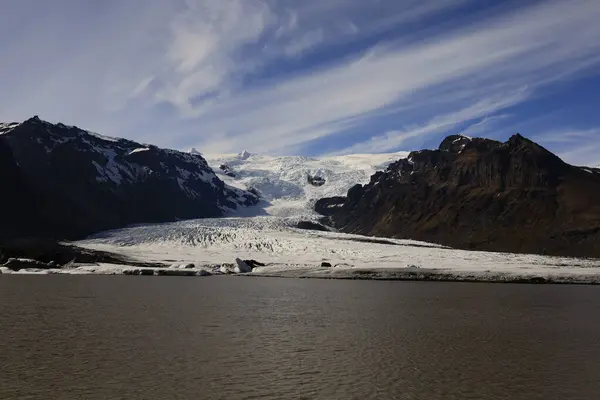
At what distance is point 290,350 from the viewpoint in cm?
2112

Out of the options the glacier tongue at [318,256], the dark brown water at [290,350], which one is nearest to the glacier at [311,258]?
the glacier tongue at [318,256]

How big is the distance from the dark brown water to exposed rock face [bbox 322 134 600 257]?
118 m

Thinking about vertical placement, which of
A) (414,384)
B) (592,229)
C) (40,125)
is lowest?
(414,384)

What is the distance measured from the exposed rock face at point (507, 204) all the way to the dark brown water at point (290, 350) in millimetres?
118144

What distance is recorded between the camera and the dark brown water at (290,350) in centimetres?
1563

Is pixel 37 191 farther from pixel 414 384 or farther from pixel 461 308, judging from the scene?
pixel 414 384

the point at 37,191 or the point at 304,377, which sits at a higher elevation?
the point at 37,191

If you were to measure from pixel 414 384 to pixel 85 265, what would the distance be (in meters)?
73.5

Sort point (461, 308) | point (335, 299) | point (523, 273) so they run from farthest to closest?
point (523, 273)
point (335, 299)
point (461, 308)

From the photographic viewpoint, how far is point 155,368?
58.0 ft

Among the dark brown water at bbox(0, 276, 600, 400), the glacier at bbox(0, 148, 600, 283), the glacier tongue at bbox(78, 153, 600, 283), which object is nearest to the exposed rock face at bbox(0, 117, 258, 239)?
the glacier at bbox(0, 148, 600, 283)

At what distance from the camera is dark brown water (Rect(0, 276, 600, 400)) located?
1563 cm

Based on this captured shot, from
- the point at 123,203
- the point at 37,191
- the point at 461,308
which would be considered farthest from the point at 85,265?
the point at 123,203

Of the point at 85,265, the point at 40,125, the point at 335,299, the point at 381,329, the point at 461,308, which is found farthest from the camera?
the point at 40,125
